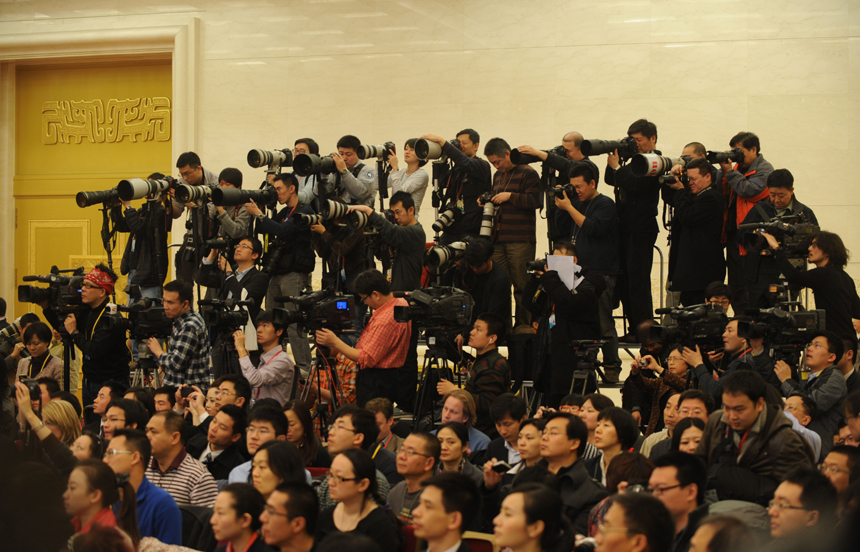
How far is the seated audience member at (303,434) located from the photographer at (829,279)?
2.70 metres

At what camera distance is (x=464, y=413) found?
4.43m

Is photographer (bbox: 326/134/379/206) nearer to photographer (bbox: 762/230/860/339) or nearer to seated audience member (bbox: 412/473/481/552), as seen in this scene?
photographer (bbox: 762/230/860/339)

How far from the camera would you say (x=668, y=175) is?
564cm

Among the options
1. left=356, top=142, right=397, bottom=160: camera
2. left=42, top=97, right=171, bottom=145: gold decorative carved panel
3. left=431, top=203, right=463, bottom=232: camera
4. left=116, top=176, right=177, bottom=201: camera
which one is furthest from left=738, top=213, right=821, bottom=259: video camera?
left=42, top=97, right=171, bottom=145: gold decorative carved panel

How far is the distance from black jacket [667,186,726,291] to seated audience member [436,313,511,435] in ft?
5.05

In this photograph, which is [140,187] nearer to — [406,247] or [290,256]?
[290,256]

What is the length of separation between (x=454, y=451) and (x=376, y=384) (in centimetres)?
133

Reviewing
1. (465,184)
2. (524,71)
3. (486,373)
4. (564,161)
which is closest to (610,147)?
(564,161)

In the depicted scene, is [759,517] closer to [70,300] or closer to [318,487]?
[318,487]

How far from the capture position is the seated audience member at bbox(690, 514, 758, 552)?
5.69 ft

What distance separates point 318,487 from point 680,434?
1550 mm

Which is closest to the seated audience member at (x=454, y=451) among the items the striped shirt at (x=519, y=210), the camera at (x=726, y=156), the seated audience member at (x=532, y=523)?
the seated audience member at (x=532, y=523)

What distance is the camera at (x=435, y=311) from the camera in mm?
4820

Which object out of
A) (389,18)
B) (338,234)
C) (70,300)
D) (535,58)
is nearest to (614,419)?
(338,234)
